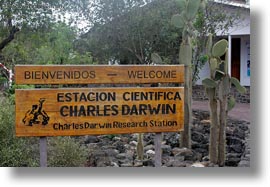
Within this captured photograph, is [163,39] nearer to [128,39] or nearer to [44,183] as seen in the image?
[128,39]

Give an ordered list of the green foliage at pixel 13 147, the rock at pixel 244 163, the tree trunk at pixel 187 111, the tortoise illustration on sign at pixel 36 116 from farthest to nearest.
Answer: the tree trunk at pixel 187 111 < the green foliage at pixel 13 147 < the rock at pixel 244 163 < the tortoise illustration on sign at pixel 36 116

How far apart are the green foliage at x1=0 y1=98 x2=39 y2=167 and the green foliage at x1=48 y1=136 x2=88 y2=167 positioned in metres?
0.13

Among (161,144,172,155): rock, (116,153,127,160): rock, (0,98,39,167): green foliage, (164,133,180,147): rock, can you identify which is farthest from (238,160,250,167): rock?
(0,98,39,167): green foliage

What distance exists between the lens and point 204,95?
4.43m

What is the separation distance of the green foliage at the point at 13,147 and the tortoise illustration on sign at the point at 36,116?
0.43 m

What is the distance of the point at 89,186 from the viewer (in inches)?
135

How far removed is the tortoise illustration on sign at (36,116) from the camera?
133 inches

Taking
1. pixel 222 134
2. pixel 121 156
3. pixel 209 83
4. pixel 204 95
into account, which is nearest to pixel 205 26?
pixel 204 95

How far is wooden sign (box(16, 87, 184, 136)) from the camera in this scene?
339cm

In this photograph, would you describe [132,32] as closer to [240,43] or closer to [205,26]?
[205,26]

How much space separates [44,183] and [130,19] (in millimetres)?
1694

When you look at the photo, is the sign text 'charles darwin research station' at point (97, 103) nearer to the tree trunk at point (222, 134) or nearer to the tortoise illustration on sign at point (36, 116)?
the tortoise illustration on sign at point (36, 116)

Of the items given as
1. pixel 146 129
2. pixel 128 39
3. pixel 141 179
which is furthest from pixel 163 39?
pixel 141 179

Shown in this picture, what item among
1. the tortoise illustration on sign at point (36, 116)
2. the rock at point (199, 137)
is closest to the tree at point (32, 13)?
the tortoise illustration on sign at point (36, 116)
